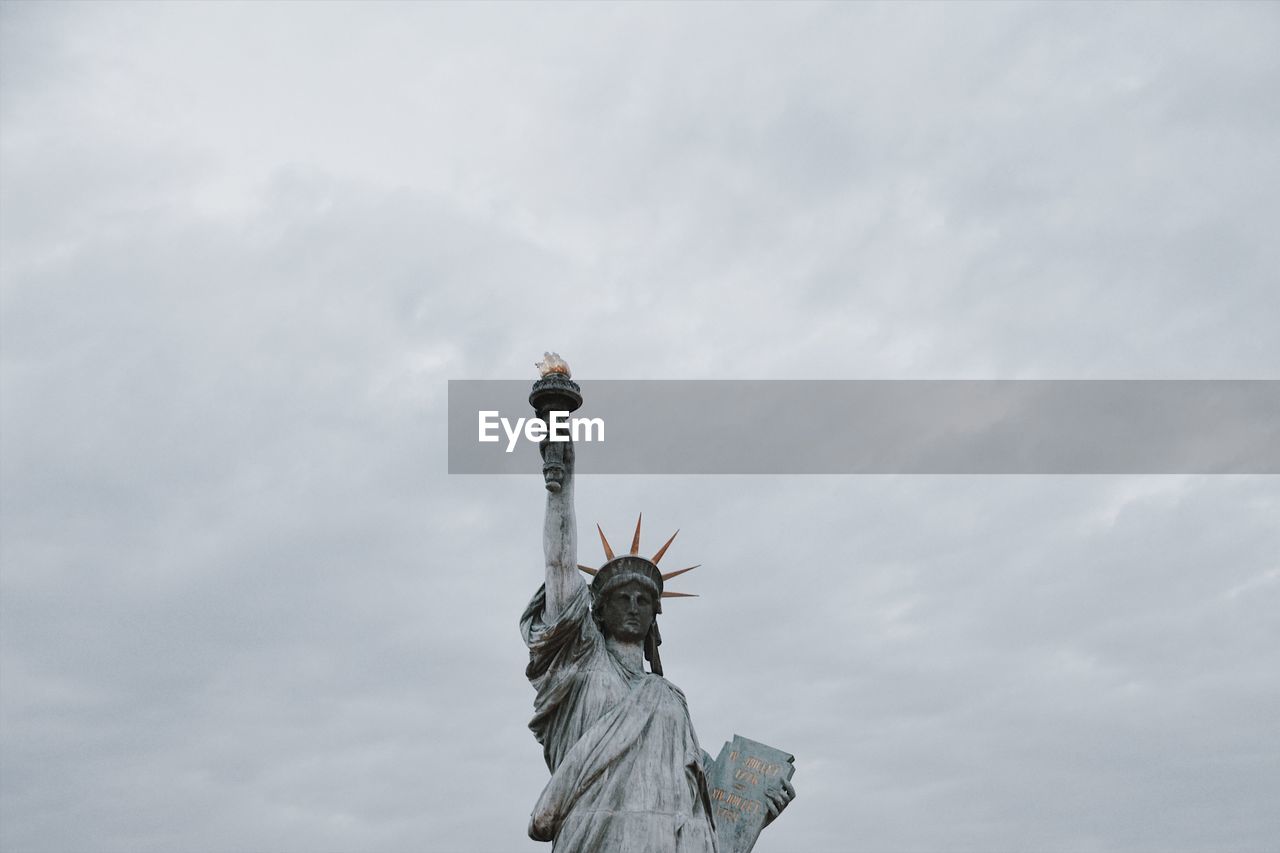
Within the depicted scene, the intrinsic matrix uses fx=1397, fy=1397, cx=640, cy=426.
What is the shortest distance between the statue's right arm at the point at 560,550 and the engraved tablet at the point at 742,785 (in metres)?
2.43

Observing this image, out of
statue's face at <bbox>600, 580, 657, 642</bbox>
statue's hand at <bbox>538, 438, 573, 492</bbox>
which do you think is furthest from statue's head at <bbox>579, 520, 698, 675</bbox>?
statue's hand at <bbox>538, 438, 573, 492</bbox>

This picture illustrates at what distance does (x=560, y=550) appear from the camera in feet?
45.1

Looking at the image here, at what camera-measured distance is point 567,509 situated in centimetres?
1381

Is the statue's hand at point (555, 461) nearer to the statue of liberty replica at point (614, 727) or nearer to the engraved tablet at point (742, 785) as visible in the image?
the statue of liberty replica at point (614, 727)

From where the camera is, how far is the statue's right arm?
44.9 feet

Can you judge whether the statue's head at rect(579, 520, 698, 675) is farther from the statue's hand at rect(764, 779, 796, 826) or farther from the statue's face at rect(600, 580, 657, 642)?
the statue's hand at rect(764, 779, 796, 826)

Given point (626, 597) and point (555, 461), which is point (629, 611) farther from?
point (555, 461)

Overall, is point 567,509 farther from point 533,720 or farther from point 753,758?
point 753,758

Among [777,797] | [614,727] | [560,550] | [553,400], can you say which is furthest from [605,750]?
[553,400]

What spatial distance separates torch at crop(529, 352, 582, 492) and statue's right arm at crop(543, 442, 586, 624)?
0.32 feet

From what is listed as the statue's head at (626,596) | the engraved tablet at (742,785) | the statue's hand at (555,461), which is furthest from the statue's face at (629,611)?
the engraved tablet at (742,785)

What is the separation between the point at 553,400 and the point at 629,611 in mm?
2308

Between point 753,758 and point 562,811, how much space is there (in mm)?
2409

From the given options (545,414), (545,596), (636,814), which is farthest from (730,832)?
(545,414)
